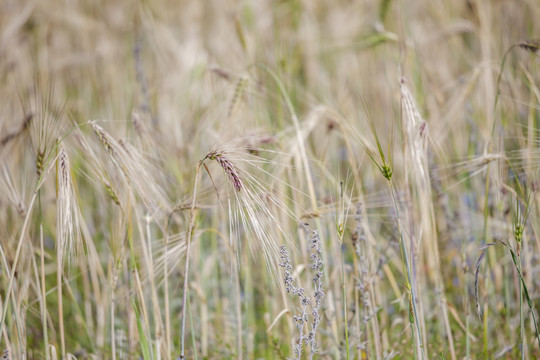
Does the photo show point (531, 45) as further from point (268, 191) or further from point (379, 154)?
point (268, 191)

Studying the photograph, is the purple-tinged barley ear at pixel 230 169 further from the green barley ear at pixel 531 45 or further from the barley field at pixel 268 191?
the green barley ear at pixel 531 45

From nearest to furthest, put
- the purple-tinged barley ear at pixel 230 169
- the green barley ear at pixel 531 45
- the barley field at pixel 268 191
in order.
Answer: the purple-tinged barley ear at pixel 230 169, the barley field at pixel 268 191, the green barley ear at pixel 531 45

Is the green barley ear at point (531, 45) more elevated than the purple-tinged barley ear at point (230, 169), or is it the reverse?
the green barley ear at point (531, 45)

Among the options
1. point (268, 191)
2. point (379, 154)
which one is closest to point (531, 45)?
point (379, 154)

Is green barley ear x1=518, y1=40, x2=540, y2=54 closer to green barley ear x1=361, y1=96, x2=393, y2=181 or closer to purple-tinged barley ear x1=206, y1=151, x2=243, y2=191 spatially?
green barley ear x1=361, y1=96, x2=393, y2=181

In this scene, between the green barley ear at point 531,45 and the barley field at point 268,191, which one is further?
the green barley ear at point 531,45

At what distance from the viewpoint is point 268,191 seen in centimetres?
117

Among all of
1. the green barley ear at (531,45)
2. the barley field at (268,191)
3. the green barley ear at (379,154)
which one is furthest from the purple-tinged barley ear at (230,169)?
the green barley ear at (531,45)

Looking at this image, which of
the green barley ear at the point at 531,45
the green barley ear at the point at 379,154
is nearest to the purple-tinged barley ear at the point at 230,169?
the green barley ear at the point at 379,154

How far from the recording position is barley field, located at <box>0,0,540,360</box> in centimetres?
131

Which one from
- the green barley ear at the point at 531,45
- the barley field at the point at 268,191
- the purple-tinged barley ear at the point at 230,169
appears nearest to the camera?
the purple-tinged barley ear at the point at 230,169

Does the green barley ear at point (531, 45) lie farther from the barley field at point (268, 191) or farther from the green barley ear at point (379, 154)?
the green barley ear at point (379, 154)

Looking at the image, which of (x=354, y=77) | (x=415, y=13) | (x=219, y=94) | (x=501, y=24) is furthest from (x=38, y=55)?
(x=501, y=24)

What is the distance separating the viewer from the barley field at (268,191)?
4.31 ft
